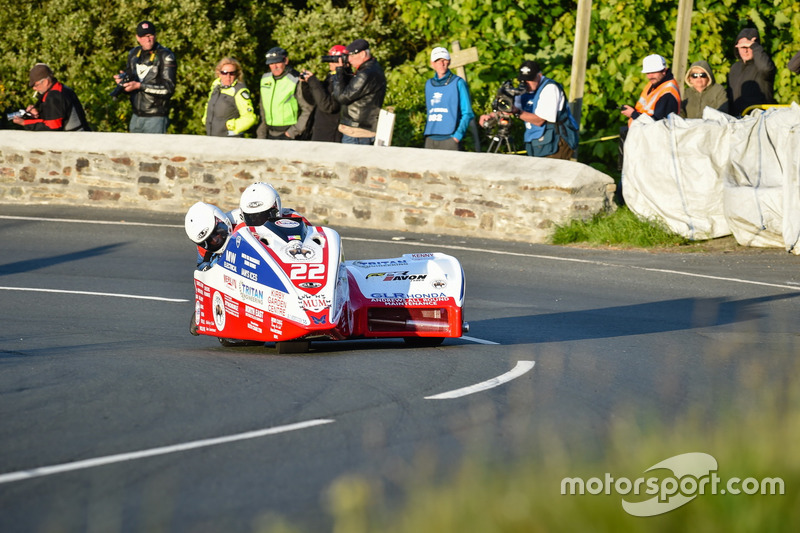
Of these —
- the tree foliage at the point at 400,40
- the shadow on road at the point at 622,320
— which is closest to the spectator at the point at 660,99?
the shadow on road at the point at 622,320

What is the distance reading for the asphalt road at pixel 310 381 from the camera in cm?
557

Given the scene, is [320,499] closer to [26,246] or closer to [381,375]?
[381,375]

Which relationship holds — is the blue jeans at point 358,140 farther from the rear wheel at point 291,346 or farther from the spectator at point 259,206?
the rear wheel at point 291,346

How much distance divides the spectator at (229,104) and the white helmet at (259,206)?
28.9ft

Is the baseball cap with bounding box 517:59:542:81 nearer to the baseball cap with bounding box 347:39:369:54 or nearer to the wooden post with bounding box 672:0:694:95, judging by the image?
the baseball cap with bounding box 347:39:369:54

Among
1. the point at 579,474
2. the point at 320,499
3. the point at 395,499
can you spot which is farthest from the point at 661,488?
the point at 320,499

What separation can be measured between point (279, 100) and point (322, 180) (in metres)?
1.41

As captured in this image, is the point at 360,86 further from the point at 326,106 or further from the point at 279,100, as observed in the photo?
the point at 279,100

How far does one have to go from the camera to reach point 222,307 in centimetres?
918

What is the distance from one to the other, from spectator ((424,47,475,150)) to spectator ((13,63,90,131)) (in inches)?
239

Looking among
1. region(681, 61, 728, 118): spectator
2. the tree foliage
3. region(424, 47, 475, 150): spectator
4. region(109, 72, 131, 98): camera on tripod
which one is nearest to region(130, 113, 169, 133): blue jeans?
region(109, 72, 131, 98): camera on tripod

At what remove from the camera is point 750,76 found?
16516mm

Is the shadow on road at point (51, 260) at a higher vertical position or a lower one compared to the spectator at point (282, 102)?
lower

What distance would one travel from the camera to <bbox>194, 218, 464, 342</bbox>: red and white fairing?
8703mm
